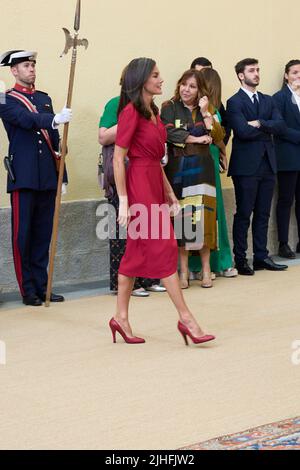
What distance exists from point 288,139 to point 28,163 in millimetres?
2639

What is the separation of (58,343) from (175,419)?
5.43 ft

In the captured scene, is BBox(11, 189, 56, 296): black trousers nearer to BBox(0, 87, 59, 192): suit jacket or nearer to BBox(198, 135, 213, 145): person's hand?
BBox(0, 87, 59, 192): suit jacket

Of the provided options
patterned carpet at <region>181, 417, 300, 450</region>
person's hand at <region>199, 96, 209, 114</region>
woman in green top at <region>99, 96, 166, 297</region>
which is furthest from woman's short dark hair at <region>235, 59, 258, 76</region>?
patterned carpet at <region>181, 417, 300, 450</region>

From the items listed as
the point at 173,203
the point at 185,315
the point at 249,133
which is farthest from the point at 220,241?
the point at 185,315

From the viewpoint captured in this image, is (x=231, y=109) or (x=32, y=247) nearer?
(x=32, y=247)

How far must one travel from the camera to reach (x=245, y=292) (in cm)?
731

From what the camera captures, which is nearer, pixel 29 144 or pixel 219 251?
pixel 29 144

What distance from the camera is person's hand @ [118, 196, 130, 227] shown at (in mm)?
5520

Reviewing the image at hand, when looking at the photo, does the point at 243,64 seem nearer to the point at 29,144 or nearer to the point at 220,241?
the point at 220,241

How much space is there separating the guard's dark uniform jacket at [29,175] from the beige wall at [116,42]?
0.45m

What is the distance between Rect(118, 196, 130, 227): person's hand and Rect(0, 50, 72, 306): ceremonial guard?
1.45 m

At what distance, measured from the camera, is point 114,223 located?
7.45 meters

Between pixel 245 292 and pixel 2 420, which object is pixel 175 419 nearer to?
pixel 2 420

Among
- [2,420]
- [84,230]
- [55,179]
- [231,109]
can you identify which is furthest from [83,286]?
[2,420]
